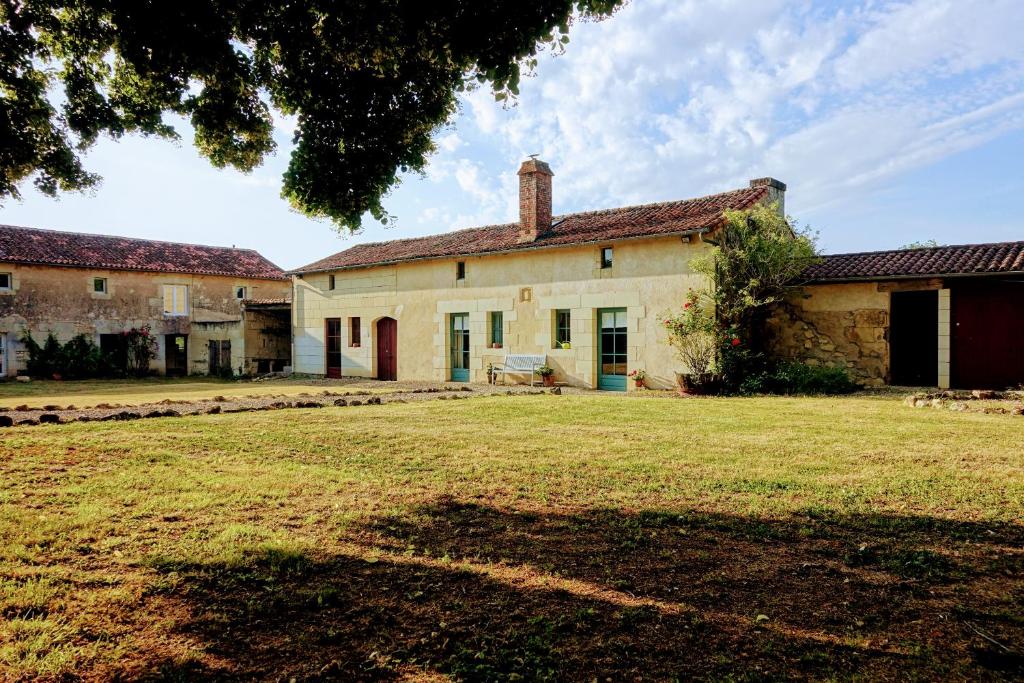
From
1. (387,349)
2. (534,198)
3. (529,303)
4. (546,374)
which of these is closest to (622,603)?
(546,374)

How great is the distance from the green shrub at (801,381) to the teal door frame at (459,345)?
7940 millimetres

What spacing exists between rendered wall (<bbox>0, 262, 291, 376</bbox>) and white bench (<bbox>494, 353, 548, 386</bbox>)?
440 inches

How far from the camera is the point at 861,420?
886 centimetres

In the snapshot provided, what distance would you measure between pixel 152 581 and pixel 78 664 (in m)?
0.77

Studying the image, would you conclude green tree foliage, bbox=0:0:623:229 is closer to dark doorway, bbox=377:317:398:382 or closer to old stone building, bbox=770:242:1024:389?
old stone building, bbox=770:242:1024:389

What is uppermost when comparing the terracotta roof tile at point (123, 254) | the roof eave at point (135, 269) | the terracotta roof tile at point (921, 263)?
the terracotta roof tile at point (123, 254)

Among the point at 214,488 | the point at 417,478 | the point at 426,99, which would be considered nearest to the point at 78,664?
the point at 214,488

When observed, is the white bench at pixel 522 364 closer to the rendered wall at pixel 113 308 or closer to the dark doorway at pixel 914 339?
the dark doorway at pixel 914 339

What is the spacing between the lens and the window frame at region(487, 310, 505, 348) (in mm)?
17797

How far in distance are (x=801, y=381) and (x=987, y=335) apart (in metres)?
3.97

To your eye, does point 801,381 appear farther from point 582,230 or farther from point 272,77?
point 272,77

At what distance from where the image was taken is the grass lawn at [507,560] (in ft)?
8.36

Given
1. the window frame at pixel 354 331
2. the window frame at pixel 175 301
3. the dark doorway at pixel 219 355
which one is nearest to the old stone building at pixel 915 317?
the window frame at pixel 354 331

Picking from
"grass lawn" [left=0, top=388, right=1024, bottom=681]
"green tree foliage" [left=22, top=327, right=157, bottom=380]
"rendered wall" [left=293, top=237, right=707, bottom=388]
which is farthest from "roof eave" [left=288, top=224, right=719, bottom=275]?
"grass lawn" [left=0, top=388, right=1024, bottom=681]
